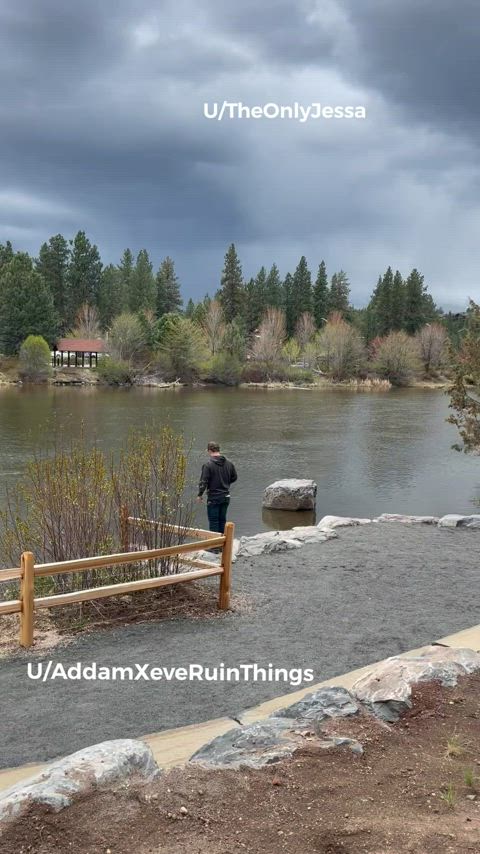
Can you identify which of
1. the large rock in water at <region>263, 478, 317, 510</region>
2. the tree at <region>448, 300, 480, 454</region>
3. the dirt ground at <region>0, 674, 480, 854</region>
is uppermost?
the tree at <region>448, 300, 480, 454</region>

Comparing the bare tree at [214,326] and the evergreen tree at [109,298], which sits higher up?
the evergreen tree at [109,298]

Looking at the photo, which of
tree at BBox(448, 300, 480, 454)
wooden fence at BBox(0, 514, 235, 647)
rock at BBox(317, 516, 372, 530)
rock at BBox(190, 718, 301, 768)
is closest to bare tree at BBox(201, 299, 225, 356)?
tree at BBox(448, 300, 480, 454)

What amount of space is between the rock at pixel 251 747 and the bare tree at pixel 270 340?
82296mm

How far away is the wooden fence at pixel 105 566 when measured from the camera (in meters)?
6.68

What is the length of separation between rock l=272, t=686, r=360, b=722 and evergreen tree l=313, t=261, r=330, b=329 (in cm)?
10803

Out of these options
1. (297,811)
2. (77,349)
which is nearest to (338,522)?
(297,811)

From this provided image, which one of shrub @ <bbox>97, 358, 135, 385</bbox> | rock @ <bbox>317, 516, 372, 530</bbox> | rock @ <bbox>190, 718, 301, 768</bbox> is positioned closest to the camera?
rock @ <bbox>190, 718, 301, 768</bbox>

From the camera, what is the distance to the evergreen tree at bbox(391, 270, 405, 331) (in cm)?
10412

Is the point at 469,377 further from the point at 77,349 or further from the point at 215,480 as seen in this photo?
A: the point at 77,349

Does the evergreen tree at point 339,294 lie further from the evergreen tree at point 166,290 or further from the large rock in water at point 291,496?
the large rock in water at point 291,496

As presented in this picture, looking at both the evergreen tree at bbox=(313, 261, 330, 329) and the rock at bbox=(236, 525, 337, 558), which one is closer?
the rock at bbox=(236, 525, 337, 558)

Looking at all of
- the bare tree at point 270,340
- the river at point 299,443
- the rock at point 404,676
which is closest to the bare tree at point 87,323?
the bare tree at point 270,340

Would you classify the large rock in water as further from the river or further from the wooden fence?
Answer: the wooden fence

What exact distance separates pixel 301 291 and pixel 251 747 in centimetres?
10815
